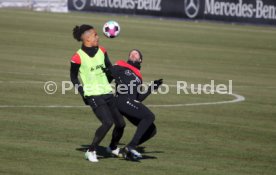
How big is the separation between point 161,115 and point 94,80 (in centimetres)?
677

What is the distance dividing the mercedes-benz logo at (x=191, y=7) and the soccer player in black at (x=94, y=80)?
4936cm

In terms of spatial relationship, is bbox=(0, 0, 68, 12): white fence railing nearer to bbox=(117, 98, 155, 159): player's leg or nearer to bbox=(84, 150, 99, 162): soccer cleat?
bbox=(117, 98, 155, 159): player's leg

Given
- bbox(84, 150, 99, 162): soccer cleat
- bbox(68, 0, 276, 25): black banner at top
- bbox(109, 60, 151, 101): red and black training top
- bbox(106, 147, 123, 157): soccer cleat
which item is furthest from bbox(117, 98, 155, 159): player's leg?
bbox(68, 0, 276, 25): black banner at top

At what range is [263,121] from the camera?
71.2 feet

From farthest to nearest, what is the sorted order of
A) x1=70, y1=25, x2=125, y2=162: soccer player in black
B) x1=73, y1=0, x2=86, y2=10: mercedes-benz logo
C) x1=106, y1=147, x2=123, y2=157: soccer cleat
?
x1=73, y1=0, x2=86, y2=10: mercedes-benz logo < x1=106, y1=147, x2=123, y2=157: soccer cleat < x1=70, y1=25, x2=125, y2=162: soccer player in black

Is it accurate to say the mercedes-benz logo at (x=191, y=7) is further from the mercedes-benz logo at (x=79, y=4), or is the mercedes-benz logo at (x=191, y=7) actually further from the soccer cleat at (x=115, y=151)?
the soccer cleat at (x=115, y=151)

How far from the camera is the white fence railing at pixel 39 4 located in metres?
76.6

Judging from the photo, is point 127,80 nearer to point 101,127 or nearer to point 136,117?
point 136,117

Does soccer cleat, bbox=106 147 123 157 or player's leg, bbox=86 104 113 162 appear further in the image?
soccer cleat, bbox=106 147 123 157

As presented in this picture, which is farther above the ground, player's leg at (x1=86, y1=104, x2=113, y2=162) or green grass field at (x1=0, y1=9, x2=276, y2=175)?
player's leg at (x1=86, y1=104, x2=113, y2=162)

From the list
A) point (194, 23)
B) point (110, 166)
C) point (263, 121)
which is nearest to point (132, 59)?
point (110, 166)

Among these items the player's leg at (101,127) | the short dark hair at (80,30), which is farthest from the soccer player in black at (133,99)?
the short dark hair at (80,30)

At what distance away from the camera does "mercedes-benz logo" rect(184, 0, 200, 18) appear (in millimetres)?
65012

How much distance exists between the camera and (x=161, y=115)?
22.2 metres
